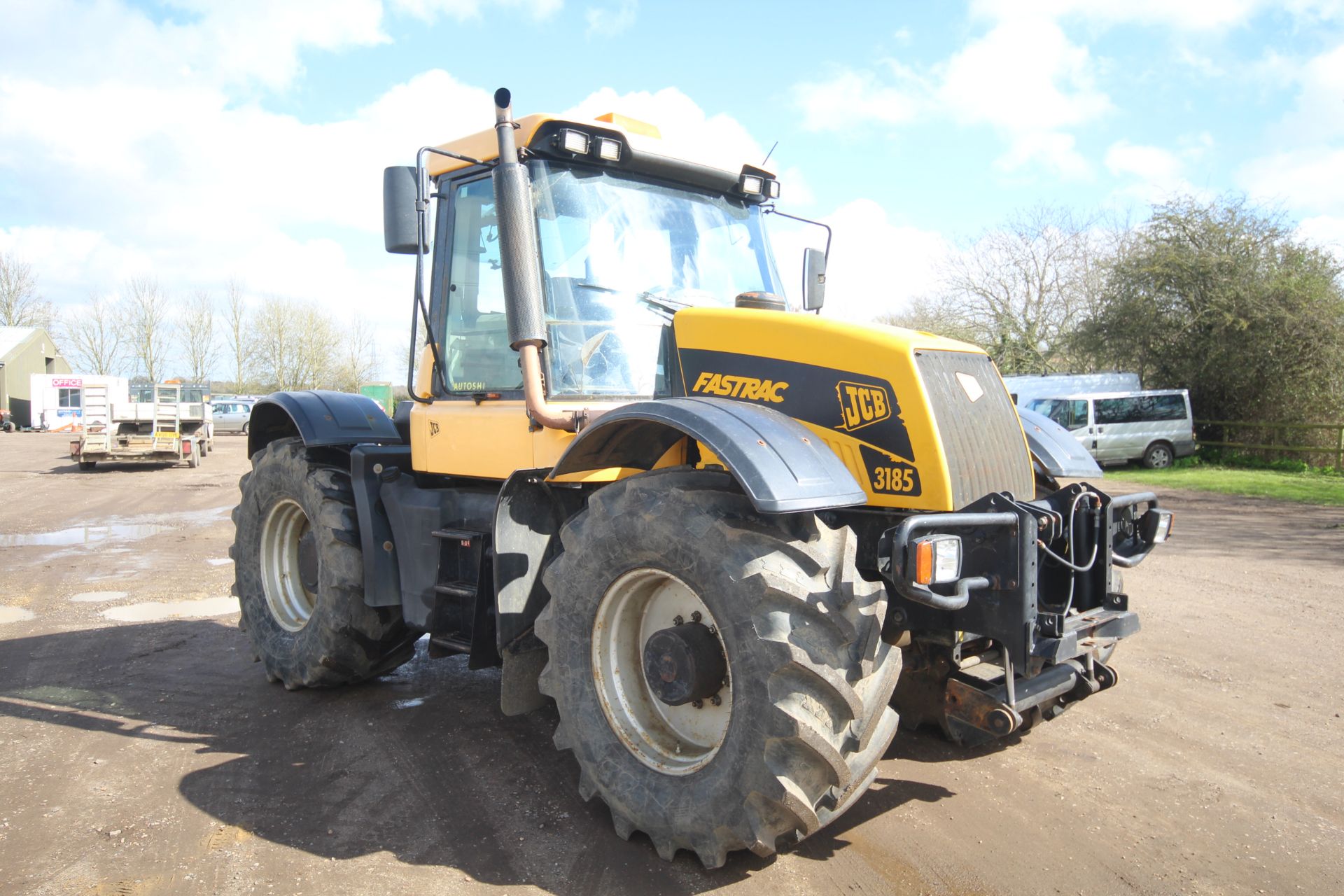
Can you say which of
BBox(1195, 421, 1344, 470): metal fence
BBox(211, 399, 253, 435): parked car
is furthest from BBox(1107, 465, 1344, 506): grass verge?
BBox(211, 399, 253, 435): parked car

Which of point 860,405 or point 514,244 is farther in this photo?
point 514,244

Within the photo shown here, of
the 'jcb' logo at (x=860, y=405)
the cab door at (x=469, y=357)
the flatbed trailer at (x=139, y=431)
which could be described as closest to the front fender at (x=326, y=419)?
the cab door at (x=469, y=357)

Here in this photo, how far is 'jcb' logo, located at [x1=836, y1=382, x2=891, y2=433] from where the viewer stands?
11.3ft

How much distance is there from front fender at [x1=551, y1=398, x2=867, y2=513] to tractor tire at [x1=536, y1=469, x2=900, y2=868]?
0.17 meters

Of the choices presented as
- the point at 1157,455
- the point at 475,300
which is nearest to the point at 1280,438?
the point at 1157,455

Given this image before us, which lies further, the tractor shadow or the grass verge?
the grass verge

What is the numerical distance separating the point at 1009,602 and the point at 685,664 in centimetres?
115

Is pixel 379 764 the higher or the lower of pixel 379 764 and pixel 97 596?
the lower

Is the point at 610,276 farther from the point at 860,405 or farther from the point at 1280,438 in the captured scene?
the point at 1280,438

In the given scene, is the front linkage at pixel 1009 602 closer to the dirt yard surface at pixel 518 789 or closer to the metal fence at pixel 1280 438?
the dirt yard surface at pixel 518 789

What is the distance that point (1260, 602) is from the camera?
26.2ft

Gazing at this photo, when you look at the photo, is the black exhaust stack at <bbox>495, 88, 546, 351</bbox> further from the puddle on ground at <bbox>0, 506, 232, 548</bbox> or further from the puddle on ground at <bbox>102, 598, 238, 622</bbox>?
the puddle on ground at <bbox>0, 506, 232, 548</bbox>

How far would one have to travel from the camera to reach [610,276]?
424cm

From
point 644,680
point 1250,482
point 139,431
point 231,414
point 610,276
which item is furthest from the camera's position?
point 231,414
